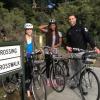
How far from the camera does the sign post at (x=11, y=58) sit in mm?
5801

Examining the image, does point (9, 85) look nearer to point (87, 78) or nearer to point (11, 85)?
point (11, 85)

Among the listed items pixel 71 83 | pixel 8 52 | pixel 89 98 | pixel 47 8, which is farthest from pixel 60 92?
pixel 47 8

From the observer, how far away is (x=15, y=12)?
75.5 feet

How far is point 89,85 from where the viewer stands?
836 centimetres

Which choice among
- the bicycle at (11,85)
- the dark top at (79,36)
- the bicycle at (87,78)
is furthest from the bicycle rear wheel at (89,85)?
the bicycle at (11,85)

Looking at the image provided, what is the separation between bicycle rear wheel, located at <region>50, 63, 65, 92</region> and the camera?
8984 mm

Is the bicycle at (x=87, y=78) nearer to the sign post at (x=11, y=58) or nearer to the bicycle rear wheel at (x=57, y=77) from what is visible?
the bicycle rear wheel at (x=57, y=77)

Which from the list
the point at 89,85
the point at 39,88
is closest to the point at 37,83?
the point at 39,88

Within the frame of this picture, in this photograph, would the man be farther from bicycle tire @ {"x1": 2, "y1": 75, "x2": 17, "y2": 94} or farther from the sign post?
the sign post

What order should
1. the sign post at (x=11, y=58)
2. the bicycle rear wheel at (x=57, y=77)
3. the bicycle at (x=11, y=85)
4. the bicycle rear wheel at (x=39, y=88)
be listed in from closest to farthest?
1. the sign post at (x=11, y=58)
2. the bicycle rear wheel at (x=39, y=88)
3. the bicycle at (x=11, y=85)
4. the bicycle rear wheel at (x=57, y=77)

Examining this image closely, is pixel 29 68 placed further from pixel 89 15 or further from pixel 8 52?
pixel 89 15

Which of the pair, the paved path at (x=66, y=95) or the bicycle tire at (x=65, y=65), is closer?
the paved path at (x=66, y=95)

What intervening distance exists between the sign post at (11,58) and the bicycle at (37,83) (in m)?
1.82

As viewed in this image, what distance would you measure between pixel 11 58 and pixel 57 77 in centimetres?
323
